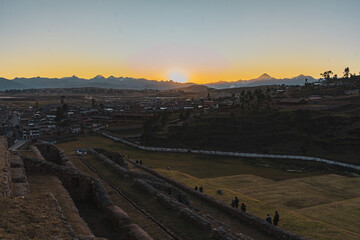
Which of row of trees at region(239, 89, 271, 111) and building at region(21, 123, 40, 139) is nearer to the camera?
building at region(21, 123, 40, 139)

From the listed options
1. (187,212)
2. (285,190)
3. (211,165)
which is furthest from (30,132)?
(187,212)

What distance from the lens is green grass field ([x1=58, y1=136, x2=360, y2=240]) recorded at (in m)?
24.8

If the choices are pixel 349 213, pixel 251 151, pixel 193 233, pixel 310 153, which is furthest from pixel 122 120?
pixel 193 233

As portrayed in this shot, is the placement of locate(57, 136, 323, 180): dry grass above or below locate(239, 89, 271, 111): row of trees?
below

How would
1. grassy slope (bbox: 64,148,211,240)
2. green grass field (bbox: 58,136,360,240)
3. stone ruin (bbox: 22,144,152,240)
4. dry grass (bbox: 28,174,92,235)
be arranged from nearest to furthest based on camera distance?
dry grass (bbox: 28,174,92,235), grassy slope (bbox: 64,148,211,240), stone ruin (bbox: 22,144,152,240), green grass field (bbox: 58,136,360,240)

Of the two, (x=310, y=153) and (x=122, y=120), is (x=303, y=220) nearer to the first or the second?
(x=310, y=153)

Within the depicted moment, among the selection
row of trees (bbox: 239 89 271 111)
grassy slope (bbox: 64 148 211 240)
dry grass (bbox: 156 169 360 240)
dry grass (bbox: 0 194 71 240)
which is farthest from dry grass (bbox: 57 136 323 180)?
row of trees (bbox: 239 89 271 111)

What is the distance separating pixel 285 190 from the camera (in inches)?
1564

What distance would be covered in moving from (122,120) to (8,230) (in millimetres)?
109249

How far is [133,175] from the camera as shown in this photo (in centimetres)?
2525

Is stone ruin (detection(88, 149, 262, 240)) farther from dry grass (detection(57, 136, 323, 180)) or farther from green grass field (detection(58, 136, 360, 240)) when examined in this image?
dry grass (detection(57, 136, 323, 180))

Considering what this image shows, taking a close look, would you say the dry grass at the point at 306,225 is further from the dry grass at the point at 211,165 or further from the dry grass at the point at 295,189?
the dry grass at the point at 211,165

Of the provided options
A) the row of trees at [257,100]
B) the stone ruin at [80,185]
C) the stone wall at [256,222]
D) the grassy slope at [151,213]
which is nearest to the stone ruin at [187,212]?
the grassy slope at [151,213]

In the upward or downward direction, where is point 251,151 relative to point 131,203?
downward
